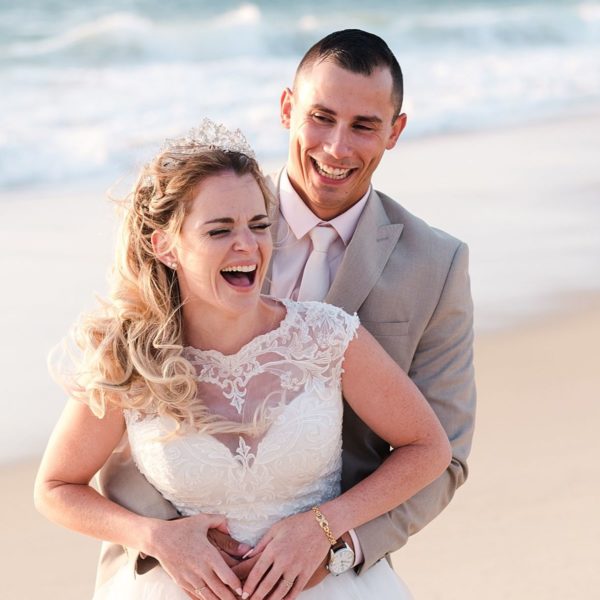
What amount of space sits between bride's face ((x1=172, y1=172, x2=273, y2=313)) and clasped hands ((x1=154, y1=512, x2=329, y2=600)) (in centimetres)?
55

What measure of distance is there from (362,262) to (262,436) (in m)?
0.68

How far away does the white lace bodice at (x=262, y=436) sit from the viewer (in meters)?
3.19

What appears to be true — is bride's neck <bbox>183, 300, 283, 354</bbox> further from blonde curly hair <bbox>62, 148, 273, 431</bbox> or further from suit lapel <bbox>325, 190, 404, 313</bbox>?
suit lapel <bbox>325, 190, 404, 313</bbox>

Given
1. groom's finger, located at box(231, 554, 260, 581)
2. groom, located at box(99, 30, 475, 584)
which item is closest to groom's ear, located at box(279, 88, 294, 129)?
groom, located at box(99, 30, 475, 584)

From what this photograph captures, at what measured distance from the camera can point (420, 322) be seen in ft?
11.9

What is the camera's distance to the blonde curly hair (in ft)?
10.4

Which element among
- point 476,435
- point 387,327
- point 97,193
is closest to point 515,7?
point 97,193

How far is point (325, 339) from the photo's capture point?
129 inches

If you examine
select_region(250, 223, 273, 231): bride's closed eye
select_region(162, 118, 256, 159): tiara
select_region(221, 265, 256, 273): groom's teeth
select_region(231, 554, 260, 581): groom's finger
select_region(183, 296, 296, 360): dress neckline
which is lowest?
select_region(231, 554, 260, 581): groom's finger

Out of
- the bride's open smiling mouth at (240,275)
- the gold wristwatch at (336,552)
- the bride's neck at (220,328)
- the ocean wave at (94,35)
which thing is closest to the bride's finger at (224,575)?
the gold wristwatch at (336,552)

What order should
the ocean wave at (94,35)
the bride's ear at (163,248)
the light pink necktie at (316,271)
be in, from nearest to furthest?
the bride's ear at (163,248), the light pink necktie at (316,271), the ocean wave at (94,35)

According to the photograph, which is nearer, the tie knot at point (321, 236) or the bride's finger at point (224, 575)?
the bride's finger at point (224, 575)

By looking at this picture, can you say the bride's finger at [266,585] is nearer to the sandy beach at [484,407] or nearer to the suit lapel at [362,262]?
the suit lapel at [362,262]

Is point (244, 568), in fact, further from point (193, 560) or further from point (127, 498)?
point (127, 498)
